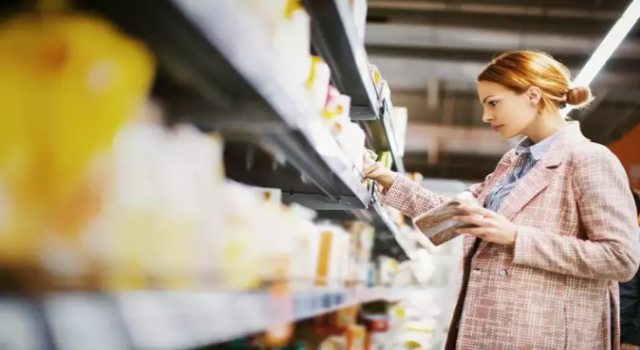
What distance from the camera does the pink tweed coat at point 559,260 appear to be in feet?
5.12

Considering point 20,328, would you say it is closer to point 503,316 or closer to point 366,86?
point 503,316

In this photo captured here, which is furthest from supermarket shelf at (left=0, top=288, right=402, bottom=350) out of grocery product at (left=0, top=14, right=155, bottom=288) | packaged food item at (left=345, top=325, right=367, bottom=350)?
packaged food item at (left=345, top=325, right=367, bottom=350)

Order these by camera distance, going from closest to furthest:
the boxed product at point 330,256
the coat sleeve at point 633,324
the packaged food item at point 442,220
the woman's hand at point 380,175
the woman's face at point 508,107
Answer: the packaged food item at point 442,220 < the woman's face at point 508,107 < the boxed product at point 330,256 < the woman's hand at point 380,175 < the coat sleeve at point 633,324

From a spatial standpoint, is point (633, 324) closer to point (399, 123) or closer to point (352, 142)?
point (399, 123)

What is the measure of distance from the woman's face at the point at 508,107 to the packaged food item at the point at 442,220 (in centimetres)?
25

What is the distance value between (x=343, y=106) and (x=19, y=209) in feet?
4.36

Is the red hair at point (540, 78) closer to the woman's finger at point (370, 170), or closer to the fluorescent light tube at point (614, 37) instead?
the woman's finger at point (370, 170)

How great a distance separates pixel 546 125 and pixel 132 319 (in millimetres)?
1398

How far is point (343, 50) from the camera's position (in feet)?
6.22

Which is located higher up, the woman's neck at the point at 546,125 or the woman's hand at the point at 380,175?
the woman's neck at the point at 546,125

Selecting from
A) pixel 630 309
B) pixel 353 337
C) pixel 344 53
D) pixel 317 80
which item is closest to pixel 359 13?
pixel 344 53

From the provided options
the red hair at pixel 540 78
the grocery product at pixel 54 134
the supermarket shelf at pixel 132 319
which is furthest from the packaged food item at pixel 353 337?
the grocery product at pixel 54 134

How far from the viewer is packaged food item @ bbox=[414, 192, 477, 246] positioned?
1650 mm

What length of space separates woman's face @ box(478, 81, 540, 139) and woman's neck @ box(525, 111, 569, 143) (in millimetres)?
17
